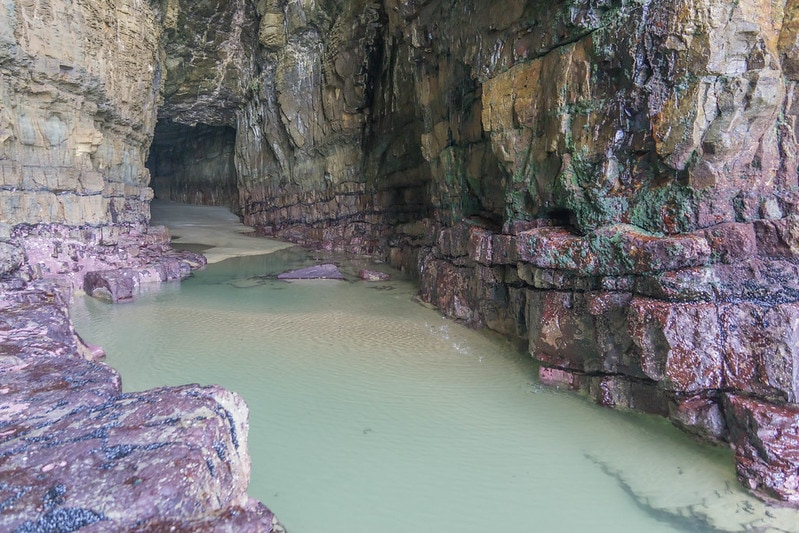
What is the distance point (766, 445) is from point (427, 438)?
2.40 metres

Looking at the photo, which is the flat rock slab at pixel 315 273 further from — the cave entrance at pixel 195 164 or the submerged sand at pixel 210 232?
the cave entrance at pixel 195 164

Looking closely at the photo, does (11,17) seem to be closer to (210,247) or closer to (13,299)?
(13,299)

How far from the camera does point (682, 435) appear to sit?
3.96m

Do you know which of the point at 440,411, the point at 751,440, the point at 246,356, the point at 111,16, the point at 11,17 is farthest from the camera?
the point at 111,16

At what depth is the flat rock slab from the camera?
11.6m

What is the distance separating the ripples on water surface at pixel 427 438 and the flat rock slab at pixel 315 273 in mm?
4304

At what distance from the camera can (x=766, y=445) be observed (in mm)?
3377

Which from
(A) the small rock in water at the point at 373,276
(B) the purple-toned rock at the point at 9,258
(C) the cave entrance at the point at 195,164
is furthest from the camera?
(C) the cave entrance at the point at 195,164

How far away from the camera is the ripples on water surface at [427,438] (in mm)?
3100

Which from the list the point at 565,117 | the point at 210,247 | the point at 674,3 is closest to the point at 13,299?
the point at 565,117

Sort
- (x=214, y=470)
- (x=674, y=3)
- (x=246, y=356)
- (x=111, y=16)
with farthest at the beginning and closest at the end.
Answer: (x=111, y=16)
(x=246, y=356)
(x=674, y=3)
(x=214, y=470)

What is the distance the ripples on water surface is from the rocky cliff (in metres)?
0.42

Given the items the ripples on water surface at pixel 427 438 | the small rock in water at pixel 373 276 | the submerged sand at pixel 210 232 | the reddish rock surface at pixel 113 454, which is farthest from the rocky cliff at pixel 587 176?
the submerged sand at pixel 210 232

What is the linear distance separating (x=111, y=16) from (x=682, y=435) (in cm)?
1305
